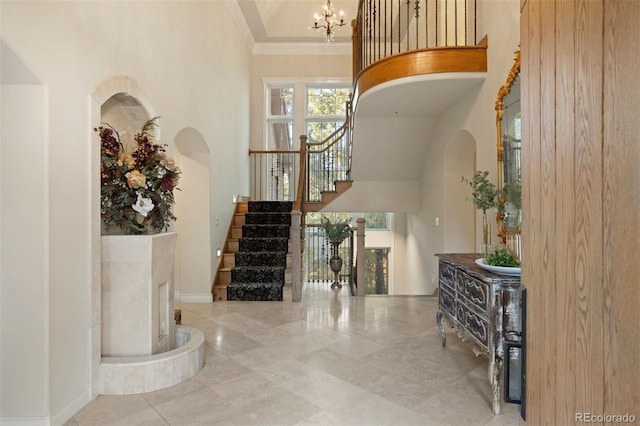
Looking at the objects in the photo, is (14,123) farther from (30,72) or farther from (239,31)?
(239,31)

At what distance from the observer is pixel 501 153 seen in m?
3.46

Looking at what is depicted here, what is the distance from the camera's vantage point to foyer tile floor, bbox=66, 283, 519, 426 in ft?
7.82

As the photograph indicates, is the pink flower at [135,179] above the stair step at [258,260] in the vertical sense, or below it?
above

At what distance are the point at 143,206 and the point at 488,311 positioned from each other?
8.43 ft

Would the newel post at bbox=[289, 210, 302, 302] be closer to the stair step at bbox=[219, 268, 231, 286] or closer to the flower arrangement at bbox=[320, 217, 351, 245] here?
the stair step at bbox=[219, 268, 231, 286]

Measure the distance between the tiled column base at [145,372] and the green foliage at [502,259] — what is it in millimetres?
2377

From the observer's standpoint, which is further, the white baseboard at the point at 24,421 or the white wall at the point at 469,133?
the white wall at the point at 469,133

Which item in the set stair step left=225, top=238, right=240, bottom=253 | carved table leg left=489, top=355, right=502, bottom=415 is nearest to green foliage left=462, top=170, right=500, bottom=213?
carved table leg left=489, top=355, right=502, bottom=415

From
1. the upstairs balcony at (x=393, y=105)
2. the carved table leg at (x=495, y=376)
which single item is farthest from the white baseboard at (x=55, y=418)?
the upstairs balcony at (x=393, y=105)

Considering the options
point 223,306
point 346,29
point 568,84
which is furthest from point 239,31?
point 568,84

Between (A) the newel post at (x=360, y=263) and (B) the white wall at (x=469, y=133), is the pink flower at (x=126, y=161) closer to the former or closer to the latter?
(B) the white wall at (x=469, y=133)

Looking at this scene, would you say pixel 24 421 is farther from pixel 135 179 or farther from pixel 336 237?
pixel 336 237

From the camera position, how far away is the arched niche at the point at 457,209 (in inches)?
206

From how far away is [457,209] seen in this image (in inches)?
207
